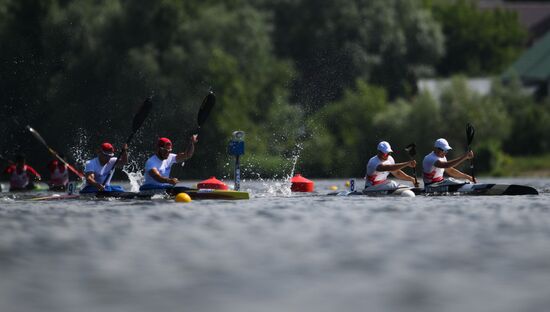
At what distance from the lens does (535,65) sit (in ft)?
259

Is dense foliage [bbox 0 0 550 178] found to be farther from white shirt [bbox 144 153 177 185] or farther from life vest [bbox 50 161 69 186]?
white shirt [bbox 144 153 177 185]

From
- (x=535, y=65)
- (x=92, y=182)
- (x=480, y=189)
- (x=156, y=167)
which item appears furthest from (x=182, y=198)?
(x=535, y=65)

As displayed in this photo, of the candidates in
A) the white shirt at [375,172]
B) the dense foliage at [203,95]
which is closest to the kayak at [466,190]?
the white shirt at [375,172]

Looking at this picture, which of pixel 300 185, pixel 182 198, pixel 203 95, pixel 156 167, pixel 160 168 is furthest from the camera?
pixel 203 95

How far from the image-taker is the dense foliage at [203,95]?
5294 cm

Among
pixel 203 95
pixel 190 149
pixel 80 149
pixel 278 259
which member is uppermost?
pixel 203 95

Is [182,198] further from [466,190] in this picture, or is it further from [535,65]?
[535,65]

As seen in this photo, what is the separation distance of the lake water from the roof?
54143 mm

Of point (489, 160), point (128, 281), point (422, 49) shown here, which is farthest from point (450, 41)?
point (128, 281)

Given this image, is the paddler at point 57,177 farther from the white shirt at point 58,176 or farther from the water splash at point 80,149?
the water splash at point 80,149

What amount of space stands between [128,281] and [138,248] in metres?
2.97

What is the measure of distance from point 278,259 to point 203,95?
41135 mm

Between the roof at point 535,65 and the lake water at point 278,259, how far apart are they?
178ft

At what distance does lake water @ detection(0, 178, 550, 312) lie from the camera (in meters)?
10.4
